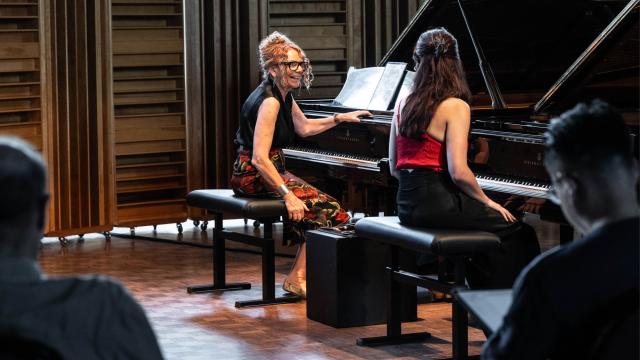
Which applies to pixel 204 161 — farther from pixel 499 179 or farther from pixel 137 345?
pixel 137 345

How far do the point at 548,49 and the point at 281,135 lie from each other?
4.96ft

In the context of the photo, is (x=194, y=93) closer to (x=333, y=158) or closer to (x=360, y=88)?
(x=360, y=88)

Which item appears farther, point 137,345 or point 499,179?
point 499,179

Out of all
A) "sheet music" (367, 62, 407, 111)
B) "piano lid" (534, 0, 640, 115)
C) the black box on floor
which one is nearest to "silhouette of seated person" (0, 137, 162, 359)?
the black box on floor

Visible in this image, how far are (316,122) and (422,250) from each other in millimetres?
1956

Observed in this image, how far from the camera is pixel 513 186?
4.94 meters

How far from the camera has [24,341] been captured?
185 cm

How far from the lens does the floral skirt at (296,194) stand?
18.9 feet

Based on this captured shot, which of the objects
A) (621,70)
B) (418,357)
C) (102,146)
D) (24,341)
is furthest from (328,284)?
(24,341)

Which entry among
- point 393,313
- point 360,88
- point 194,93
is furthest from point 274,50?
point 194,93

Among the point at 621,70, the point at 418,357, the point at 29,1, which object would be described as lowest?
the point at 418,357

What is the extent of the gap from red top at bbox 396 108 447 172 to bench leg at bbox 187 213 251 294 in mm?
1631

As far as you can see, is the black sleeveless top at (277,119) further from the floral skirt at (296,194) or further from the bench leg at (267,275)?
the bench leg at (267,275)

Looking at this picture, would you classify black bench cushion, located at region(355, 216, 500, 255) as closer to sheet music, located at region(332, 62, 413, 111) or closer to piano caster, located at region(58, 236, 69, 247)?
sheet music, located at region(332, 62, 413, 111)
